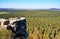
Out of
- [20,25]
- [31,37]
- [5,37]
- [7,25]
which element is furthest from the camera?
[31,37]

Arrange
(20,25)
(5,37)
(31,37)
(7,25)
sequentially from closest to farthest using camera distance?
(5,37) → (7,25) → (20,25) → (31,37)

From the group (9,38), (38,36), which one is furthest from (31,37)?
(9,38)

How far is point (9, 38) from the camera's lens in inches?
793

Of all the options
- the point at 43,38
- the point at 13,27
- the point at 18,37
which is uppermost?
the point at 13,27

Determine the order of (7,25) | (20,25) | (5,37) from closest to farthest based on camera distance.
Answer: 1. (5,37)
2. (7,25)
3. (20,25)

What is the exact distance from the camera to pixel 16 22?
2192 centimetres

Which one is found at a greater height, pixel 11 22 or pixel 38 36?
pixel 11 22

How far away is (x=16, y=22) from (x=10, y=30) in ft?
4.71

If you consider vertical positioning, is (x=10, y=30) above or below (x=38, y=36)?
above

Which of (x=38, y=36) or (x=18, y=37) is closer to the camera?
(x=18, y=37)

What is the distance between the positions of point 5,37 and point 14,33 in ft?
6.96

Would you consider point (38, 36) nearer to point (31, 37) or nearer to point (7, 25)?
point (31, 37)

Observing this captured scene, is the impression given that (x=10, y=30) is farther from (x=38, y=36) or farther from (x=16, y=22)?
(x=38, y=36)

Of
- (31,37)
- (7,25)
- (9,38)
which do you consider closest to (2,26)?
(7,25)
